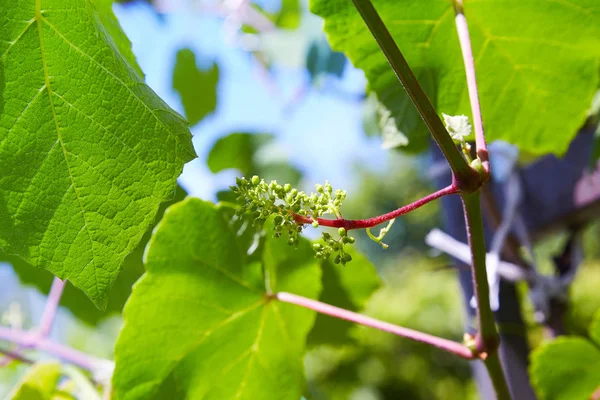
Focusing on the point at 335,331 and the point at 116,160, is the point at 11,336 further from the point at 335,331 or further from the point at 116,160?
the point at 116,160

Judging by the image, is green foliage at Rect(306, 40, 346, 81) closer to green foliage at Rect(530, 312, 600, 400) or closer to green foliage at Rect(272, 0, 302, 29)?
green foliage at Rect(272, 0, 302, 29)

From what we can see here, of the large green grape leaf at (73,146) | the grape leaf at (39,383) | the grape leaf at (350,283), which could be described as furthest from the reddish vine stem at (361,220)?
the grape leaf at (39,383)

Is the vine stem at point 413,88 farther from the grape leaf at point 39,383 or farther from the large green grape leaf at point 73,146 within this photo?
the grape leaf at point 39,383

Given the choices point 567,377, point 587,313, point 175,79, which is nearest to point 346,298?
point 567,377

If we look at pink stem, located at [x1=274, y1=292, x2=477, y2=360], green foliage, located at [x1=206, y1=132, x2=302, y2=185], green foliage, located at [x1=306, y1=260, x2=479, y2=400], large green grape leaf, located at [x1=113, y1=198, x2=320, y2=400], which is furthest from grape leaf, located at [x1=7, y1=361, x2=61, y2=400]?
green foliage, located at [x1=306, y1=260, x2=479, y2=400]

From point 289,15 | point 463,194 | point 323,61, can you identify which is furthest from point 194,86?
point 463,194

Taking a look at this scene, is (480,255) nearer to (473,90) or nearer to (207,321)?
(473,90)
